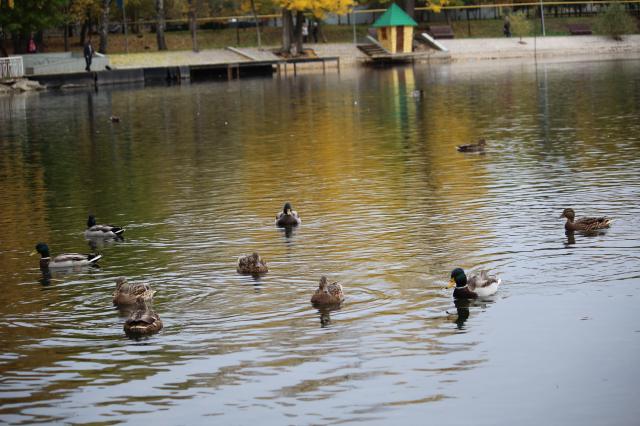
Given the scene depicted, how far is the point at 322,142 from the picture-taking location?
41.1 m

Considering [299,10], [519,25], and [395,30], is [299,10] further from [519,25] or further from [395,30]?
[519,25]

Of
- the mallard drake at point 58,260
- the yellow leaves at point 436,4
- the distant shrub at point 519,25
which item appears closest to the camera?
the mallard drake at point 58,260

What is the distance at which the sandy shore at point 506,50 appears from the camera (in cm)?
9806

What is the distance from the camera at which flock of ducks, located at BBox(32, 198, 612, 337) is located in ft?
54.5

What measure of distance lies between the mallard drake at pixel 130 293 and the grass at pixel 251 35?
81.5 metres

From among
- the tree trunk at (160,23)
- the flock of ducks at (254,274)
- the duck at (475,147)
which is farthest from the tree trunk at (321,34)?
the flock of ducks at (254,274)

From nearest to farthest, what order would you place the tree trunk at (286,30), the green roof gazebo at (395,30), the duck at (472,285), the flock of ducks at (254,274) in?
the flock of ducks at (254,274) < the duck at (472,285) < the tree trunk at (286,30) < the green roof gazebo at (395,30)

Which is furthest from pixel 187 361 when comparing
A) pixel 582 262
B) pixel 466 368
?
pixel 582 262

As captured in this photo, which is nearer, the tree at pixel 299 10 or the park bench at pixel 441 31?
the tree at pixel 299 10

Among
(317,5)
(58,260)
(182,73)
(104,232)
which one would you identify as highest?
(317,5)

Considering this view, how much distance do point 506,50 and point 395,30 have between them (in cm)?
981

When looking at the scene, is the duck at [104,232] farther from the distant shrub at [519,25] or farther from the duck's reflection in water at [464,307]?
the distant shrub at [519,25]

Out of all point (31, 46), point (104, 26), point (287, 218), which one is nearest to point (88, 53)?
point (104, 26)

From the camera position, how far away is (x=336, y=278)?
Answer: 19.3 meters
